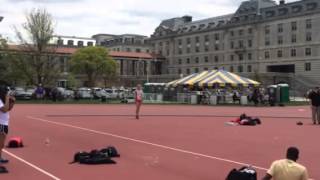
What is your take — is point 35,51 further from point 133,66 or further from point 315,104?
point 133,66

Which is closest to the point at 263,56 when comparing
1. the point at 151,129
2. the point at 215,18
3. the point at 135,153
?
the point at 215,18

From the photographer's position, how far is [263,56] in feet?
390

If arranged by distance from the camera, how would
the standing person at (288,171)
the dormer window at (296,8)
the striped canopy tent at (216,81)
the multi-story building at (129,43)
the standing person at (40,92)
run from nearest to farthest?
the standing person at (288,171) → the striped canopy tent at (216,81) → the standing person at (40,92) → the dormer window at (296,8) → the multi-story building at (129,43)

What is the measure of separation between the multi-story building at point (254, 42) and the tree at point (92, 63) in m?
31.9

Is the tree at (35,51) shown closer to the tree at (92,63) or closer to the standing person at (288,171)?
the tree at (92,63)

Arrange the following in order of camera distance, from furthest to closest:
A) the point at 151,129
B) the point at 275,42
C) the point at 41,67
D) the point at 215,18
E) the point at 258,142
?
the point at 215,18
the point at 275,42
the point at 41,67
the point at 151,129
the point at 258,142

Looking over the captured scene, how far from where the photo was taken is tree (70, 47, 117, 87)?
110 metres

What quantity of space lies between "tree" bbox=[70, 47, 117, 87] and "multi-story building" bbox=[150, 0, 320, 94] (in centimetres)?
3194

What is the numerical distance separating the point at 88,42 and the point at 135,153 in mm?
169709

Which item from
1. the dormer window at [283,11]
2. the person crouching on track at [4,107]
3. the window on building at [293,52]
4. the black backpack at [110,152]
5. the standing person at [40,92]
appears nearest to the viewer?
the person crouching on track at [4,107]

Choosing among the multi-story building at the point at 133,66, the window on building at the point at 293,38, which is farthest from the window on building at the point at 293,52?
the multi-story building at the point at 133,66

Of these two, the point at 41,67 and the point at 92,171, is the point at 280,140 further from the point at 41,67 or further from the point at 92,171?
the point at 41,67

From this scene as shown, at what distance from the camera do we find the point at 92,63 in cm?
10962

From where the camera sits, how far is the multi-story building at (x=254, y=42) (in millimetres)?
106250
